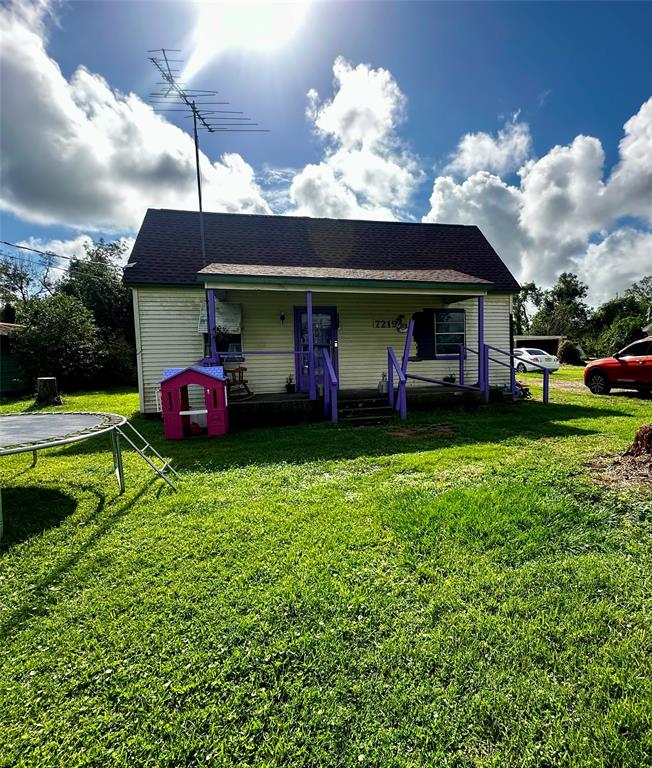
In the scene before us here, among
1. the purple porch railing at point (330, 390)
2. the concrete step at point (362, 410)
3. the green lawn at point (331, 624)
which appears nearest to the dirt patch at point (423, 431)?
the concrete step at point (362, 410)

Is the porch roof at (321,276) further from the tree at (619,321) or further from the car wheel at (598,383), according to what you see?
the tree at (619,321)

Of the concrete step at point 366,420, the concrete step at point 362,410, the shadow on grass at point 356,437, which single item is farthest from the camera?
the concrete step at point 362,410

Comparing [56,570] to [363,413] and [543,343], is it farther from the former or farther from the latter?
[543,343]

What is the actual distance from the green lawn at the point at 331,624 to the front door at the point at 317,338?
19.0 feet

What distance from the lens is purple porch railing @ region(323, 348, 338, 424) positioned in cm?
741

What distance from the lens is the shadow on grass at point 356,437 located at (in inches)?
214

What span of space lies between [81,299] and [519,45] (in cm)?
2077

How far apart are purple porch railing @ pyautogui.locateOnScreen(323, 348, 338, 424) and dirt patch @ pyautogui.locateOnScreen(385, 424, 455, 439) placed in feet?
4.02

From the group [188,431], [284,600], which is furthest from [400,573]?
[188,431]

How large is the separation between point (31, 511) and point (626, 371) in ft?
45.2

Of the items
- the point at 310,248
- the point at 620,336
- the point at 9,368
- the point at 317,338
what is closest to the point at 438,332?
the point at 317,338

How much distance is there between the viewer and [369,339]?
1024 cm

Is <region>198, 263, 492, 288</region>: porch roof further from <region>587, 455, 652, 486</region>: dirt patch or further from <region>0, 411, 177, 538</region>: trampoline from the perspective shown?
<region>587, 455, 652, 486</region>: dirt patch

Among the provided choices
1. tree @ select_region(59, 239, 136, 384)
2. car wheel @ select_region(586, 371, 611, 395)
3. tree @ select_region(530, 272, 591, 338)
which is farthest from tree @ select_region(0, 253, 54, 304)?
tree @ select_region(530, 272, 591, 338)
